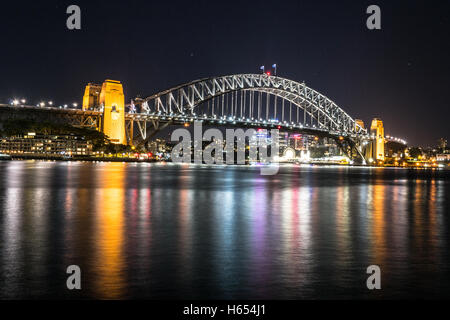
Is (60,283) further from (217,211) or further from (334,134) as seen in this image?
(334,134)

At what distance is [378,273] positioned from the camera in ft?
18.6

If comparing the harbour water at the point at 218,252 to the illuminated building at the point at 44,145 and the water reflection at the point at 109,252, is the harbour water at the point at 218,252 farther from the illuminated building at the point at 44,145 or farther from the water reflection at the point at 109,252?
the illuminated building at the point at 44,145

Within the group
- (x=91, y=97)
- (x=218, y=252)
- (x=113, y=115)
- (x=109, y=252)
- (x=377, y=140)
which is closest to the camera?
(x=109, y=252)

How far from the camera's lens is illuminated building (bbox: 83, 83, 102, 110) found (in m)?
83.7

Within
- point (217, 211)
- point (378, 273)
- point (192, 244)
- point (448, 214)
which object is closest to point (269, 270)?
point (378, 273)

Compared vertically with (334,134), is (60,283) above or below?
below

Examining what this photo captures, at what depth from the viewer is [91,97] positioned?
275ft

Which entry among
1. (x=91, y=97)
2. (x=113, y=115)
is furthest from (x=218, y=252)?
(x=91, y=97)

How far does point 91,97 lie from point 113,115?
10002mm

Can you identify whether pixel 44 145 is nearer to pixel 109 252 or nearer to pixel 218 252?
pixel 109 252

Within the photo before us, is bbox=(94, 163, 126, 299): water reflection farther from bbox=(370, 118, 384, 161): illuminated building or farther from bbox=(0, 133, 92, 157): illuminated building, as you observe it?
bbox=(370, 118, 384, 161): illuminated building

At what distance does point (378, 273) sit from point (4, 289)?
4.21 metres
